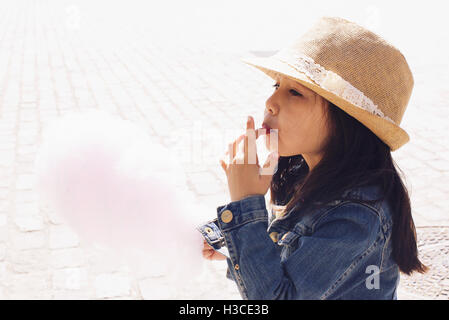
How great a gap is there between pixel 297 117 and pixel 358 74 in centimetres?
20

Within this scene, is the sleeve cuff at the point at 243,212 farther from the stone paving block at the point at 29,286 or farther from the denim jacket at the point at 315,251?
the stone paving block at the point at 29,286

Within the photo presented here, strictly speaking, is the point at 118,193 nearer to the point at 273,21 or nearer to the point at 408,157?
the point at 408,157

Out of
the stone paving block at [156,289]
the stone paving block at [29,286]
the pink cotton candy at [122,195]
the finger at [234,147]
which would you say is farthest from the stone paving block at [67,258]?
the finger at [234,147]

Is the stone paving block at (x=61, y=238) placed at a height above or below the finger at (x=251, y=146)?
below

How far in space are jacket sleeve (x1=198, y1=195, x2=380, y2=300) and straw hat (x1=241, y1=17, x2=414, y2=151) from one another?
10.3 inches

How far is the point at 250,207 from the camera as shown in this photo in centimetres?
133

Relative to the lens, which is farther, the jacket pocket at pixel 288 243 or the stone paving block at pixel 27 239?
the stone paving block at pixel 27 239

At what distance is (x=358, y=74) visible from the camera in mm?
1330

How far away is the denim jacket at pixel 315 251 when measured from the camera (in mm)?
1227

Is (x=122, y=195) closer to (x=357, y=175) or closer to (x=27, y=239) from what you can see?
(x=357, y=175)

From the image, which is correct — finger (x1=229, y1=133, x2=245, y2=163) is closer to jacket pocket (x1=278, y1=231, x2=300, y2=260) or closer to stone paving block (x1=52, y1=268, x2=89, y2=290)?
jacket pocket (x1=278, y1=231, x2=300, y2=260)

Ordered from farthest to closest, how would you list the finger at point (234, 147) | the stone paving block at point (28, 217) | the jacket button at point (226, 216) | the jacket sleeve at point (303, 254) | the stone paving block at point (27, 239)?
1. the stone paving block at point (28, 217)
2. the stone paving block at point (27, 239)
3. the finger at point (234, 147)
4. the jacket button at point (226, 216)
5. the jacket sleeve at point (303, 254)

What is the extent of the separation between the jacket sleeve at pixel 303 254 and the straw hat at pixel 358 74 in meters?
0.26

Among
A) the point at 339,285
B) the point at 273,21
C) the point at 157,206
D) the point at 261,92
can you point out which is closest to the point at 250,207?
the point at 339,285
